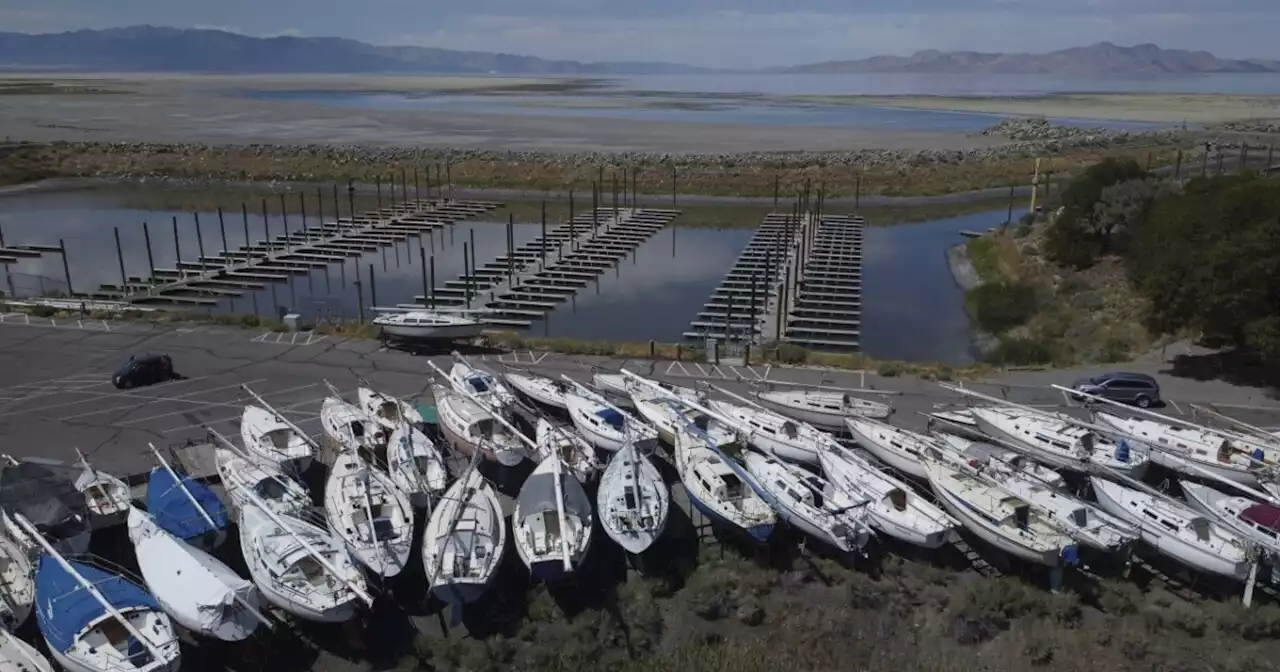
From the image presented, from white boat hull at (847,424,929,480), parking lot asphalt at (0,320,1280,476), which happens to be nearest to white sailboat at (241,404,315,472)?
parking lot asphalt at (0,320,1280,476)

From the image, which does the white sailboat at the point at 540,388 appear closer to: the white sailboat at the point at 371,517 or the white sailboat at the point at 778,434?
the white sailboat at the point at 778,434

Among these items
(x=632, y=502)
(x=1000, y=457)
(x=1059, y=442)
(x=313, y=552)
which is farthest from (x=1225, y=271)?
(x=313, y=552)

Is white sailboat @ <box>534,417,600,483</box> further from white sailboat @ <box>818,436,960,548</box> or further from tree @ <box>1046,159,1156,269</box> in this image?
tree @ <box>1046,159,1156,269</box>

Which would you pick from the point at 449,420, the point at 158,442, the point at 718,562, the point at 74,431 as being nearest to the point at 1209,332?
the point at 718,562

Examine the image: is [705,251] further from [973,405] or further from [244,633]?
[244,633]

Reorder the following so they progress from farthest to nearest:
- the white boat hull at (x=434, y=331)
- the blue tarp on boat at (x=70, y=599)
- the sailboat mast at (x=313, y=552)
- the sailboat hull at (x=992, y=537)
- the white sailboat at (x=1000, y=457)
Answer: the white boat hull at (x=434, y=331) < the white sailboat at (x=1000, y=457) < the sailboat hull at (x=992, y=537) < the sailboat mast at (x=313, y=552) < the blue tarp on boat at (x=70, y=599)

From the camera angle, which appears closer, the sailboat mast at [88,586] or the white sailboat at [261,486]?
the sailboat mast at [88,586]

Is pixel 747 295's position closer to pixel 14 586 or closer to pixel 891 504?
pixel 891 504

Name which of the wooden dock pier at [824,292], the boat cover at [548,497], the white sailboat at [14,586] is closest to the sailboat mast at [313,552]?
the boat cover at [548,497]
